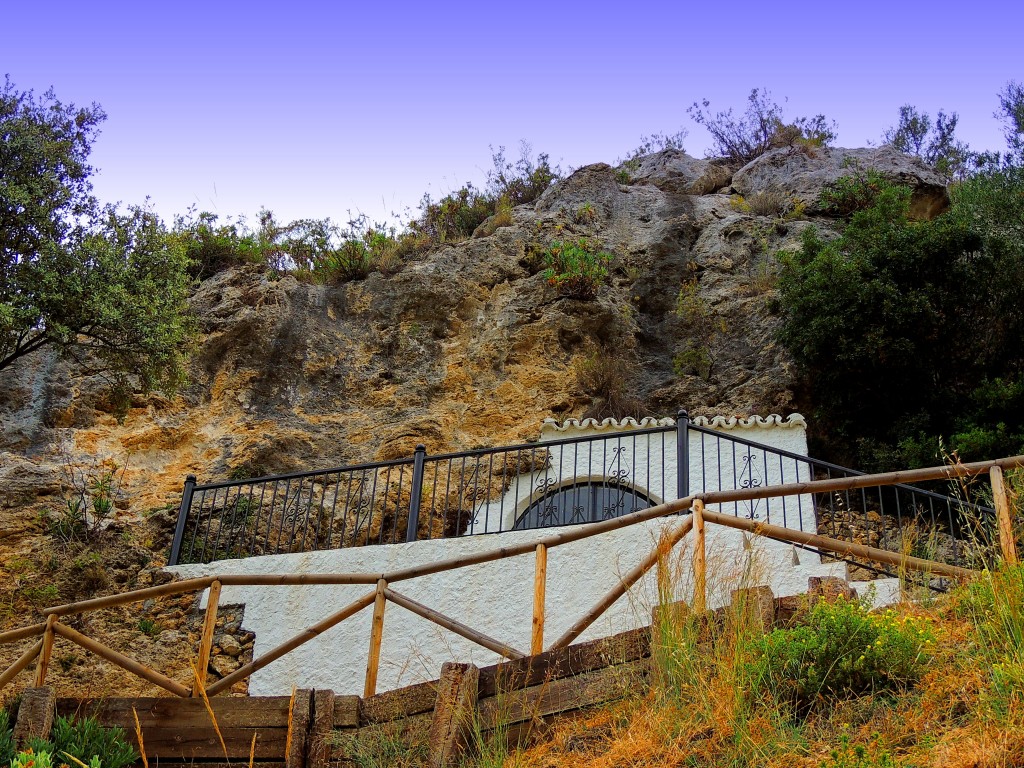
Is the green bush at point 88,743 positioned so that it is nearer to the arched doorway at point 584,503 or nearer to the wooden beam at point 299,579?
the wooden beam at point 299,579

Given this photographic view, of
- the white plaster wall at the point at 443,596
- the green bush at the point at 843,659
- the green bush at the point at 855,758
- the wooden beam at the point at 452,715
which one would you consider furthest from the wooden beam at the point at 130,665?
the green bush at the point at 855,758

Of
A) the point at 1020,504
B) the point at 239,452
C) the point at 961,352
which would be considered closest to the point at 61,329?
the point at 239,452

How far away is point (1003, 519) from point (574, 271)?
10342 mm

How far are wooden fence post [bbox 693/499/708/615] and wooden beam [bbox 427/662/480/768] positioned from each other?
4.44 feet

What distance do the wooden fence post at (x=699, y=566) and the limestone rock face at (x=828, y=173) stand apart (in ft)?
44.6

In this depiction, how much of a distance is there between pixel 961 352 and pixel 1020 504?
845 centimetres

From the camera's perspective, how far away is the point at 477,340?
51.4 ft

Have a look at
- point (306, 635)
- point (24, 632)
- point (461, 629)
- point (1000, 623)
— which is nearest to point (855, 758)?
point (1000, 623)

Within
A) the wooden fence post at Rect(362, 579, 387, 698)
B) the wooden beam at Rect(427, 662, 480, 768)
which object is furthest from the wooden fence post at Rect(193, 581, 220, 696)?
the wooden beam at Rect(427, 662, 480, 768)

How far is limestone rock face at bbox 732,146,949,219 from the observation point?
19359 millimetres

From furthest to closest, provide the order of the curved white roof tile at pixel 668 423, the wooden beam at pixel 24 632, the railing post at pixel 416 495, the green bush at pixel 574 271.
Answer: the green bush at pixel 574 271, the curved white roof tile at pixel 668 423, the railing post at pixel 416 495, the wooden beam at pixel 24 632

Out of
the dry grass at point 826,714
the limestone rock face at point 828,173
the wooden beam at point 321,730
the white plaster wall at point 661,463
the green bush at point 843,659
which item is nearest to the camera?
the dry grass at point 826,714

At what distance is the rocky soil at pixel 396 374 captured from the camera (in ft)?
40.0

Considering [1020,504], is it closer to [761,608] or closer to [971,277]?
[761,608]
